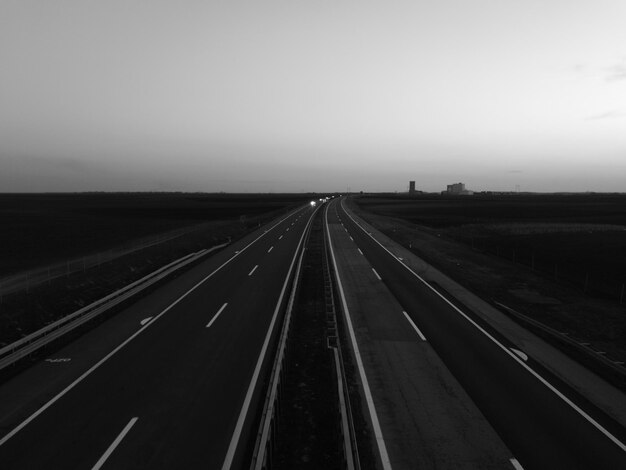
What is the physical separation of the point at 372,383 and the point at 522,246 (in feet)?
130

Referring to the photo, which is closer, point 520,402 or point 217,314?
point 520,402

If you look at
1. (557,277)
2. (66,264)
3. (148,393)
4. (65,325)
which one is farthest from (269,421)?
(66,264)

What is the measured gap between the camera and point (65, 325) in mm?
16031

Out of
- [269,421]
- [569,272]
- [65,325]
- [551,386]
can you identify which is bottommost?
[569,272]

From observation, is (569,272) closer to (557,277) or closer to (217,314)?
(557,277)

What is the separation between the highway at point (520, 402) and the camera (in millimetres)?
8734

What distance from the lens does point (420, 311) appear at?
19.1 m

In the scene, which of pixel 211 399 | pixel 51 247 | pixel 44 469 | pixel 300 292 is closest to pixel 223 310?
pixel 300 292

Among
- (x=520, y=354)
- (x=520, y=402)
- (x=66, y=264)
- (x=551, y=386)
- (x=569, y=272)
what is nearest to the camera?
(x=520, y=402)

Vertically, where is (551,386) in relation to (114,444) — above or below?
below

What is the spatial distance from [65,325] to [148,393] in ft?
24.8

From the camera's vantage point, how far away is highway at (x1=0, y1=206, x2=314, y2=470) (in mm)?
8539

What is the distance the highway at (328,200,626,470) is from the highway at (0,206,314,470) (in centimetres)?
426

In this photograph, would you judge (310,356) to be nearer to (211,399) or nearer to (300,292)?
(211,399)
